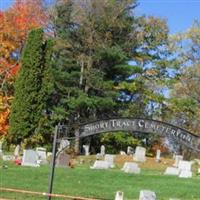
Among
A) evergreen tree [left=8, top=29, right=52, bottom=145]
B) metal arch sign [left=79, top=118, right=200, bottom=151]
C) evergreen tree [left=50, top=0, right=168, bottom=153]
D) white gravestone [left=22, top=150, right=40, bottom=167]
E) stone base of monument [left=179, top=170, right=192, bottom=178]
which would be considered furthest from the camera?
evergreen tree [left=50, top=0, right=168, bottom=153]

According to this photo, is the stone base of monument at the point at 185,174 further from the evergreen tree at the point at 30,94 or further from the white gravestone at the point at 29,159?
the evergreen tree at the point at 30,94

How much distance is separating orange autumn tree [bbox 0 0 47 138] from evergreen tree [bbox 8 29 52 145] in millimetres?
4417

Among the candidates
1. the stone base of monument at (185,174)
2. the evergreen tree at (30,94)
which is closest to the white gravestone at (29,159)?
the stone base of monument at (185,174)

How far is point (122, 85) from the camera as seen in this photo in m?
50.4

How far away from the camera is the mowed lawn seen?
17094 mm

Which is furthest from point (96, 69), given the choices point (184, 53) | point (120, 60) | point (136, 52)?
point (184, 53)

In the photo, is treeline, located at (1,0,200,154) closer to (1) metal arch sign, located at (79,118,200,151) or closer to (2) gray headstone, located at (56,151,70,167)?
(2) gray headstone, located at (56,151,70,167)

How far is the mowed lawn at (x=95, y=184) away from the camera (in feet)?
56.1

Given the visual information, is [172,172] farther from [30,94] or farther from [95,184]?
[30,94]

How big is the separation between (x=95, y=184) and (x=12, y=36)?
33.4 metres

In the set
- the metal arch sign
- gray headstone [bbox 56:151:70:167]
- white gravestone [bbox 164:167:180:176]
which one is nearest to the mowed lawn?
the metal arch sign

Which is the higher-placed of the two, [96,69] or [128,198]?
[96,69]

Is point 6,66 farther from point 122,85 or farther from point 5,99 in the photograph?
point 122,85

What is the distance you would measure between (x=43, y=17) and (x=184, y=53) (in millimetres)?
13407
